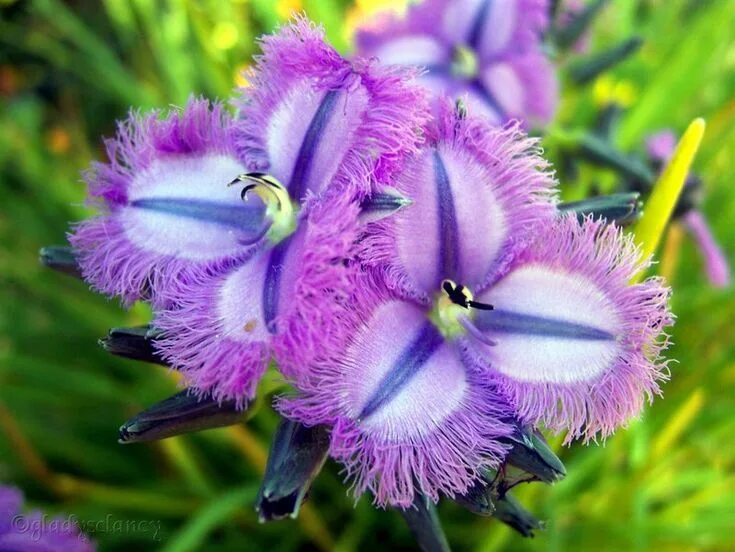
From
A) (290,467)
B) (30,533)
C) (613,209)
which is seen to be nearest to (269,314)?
(290,467)

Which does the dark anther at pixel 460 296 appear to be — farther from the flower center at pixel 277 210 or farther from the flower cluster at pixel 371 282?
the flower center at pixel 277 210

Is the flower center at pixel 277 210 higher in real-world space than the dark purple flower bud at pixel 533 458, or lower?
higher

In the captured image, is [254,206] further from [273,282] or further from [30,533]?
[30,533]

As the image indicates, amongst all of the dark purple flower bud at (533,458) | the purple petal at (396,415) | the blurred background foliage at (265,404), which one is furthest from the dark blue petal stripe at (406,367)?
the blurred background foliage at (265,404)

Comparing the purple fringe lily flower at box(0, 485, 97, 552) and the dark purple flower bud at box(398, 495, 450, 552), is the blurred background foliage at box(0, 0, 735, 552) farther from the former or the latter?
the dark purple flower bud at box(398, 495, 450, 552)

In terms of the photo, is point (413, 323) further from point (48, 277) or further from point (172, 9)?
point (48, 277)

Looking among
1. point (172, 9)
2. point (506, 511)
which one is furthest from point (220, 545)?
point (172, 9)
